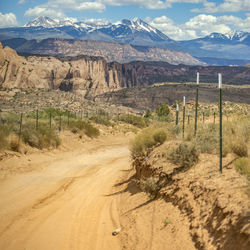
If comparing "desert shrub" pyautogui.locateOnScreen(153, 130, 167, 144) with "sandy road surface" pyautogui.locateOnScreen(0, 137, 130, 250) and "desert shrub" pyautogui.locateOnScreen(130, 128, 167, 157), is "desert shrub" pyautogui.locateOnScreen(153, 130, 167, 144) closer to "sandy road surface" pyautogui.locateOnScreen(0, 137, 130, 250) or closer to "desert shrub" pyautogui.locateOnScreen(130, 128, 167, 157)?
"desert shrub" pyautogui.locateOnScreen(130, 128, 167, 157)

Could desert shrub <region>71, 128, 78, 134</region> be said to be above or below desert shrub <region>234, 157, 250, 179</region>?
below

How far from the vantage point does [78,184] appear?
14.7 m

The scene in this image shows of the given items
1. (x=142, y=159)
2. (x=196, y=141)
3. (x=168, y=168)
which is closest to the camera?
(x=168, y=168)

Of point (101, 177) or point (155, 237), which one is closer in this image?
point (155, 237)

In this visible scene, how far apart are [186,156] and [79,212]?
10.9 ft

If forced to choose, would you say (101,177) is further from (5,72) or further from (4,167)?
(5,72)

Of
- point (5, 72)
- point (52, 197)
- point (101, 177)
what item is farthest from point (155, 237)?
point (5, 72)

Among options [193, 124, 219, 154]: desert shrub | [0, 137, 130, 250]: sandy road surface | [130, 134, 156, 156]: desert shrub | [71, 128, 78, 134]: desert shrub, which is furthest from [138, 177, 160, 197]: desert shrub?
[71, 128, 78, 134]: desert shrub

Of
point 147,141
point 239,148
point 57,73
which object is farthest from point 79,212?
point 57,73

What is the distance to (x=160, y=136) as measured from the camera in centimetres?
1433

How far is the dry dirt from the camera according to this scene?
8359mm

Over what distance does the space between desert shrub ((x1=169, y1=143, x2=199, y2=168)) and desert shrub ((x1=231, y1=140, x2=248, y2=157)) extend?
1005mm

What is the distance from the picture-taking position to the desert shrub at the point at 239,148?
10398 millimetres

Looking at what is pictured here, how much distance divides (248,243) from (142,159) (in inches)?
318
